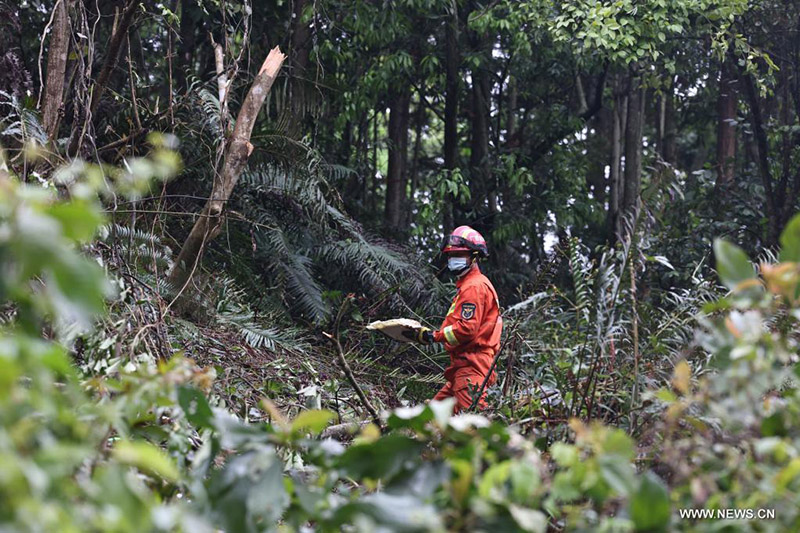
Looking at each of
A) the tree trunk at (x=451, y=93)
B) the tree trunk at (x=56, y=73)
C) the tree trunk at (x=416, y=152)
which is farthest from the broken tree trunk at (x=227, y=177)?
the tree trunk at (x=416, y=152)

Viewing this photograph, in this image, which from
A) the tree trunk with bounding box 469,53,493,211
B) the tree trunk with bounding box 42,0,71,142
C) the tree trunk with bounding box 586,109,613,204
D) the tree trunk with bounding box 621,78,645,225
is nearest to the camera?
the tree trunk with bounding box 42,0,71,142

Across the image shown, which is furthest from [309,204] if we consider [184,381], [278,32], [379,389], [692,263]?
[184,381]

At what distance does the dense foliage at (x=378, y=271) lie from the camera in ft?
4.80

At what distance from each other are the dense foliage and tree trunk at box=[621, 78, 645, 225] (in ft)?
0.22

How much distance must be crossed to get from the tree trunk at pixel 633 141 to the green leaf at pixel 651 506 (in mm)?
11343

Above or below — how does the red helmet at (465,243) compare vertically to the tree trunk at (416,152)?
below

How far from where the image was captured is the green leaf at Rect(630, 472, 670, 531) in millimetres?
1400

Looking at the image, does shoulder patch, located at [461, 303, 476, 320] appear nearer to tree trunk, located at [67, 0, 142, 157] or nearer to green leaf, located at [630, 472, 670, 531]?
tree trunk, located at [67, 0, 142, 157]

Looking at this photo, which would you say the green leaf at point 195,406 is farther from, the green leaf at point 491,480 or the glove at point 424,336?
the glove at point 424,336

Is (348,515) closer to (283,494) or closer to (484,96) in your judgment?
(283,494)

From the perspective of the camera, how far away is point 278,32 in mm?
10641

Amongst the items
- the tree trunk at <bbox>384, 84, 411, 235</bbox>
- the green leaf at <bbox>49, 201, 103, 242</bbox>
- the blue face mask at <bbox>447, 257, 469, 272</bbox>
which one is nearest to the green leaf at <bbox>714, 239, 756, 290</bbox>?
the green leaf at <bbox>49, 201, 103, 242</bbox>

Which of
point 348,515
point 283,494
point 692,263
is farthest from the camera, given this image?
point 692,263

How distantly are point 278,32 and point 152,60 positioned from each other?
175 centimetres
